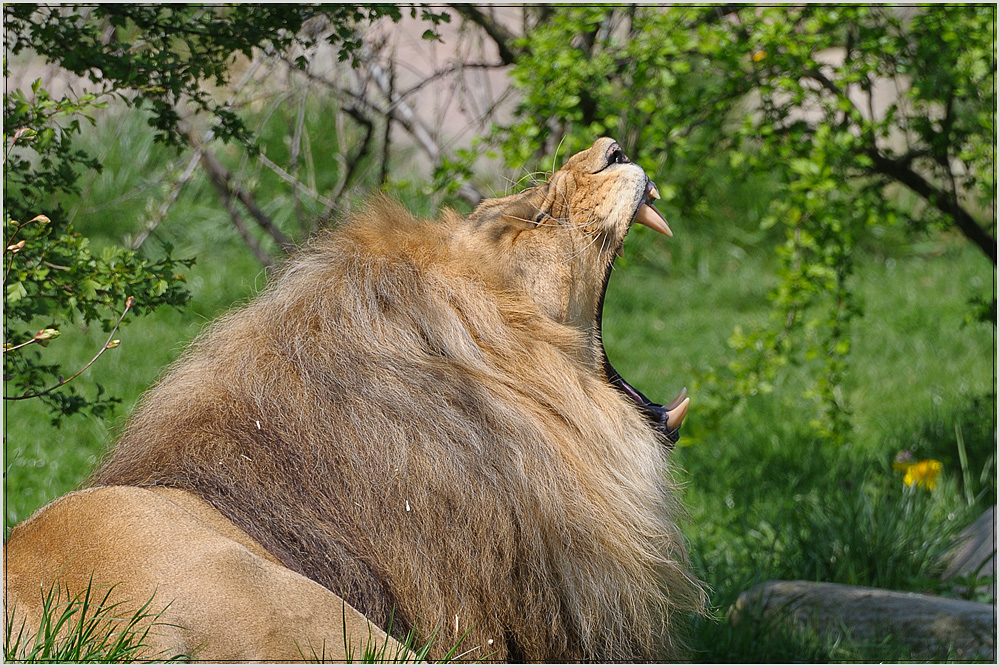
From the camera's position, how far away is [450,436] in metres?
2.25

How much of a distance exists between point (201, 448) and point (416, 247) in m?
0.71

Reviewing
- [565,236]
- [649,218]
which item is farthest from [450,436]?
[649,218]

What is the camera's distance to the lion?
6.50 ft

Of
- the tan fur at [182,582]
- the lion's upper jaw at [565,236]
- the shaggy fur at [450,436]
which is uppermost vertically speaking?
the lion's upper jaw at [565,236]

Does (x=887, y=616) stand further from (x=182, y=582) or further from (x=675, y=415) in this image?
(x=182, y=582)

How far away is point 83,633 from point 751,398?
5272 millimetres

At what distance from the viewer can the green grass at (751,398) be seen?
4176mm

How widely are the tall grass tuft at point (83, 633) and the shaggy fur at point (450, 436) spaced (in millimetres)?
303

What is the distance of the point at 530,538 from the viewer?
2260mm

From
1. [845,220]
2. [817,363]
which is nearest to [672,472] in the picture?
[845,220]

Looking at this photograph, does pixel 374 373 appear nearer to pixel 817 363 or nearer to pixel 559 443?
pixel 559 443

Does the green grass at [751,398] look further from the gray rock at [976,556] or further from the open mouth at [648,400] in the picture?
the open mouth at [648,400]

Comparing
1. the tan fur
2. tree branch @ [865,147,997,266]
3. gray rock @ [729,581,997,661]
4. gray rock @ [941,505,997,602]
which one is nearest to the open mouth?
the tan fur

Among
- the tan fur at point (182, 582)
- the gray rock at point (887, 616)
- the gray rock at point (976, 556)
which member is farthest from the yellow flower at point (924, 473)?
the tan fur at point (182, 582)
